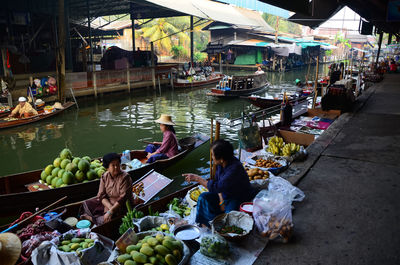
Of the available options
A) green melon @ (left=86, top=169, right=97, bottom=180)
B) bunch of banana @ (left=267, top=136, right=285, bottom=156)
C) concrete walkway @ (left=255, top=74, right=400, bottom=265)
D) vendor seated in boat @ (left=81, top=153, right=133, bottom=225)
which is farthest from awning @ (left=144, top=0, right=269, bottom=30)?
vendor seated in boat @ (left=81, top=153, right=133, bottom=225)

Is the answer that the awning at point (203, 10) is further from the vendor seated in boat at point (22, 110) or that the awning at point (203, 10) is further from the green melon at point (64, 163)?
the green melon at point (64, 163)

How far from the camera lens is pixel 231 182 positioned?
3545mm

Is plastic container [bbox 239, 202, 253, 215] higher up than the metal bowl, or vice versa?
plastic container [bbox 239, 202, 253, 215]

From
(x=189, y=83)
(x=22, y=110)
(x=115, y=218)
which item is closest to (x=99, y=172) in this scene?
(x=115, y=218)

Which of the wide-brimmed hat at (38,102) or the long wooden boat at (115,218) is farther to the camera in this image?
the wide-brimmed hat at (38,102)

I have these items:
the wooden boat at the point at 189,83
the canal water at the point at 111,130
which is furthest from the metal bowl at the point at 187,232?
the wooden boat at the point at 189,83

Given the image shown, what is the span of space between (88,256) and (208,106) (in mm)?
14453

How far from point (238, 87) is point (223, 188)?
Answer: 618 inches

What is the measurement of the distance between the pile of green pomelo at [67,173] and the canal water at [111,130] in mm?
2076

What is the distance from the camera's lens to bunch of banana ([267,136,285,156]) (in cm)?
617

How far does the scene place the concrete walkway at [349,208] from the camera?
2.84m

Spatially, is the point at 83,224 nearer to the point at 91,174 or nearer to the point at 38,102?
the point at 91,174

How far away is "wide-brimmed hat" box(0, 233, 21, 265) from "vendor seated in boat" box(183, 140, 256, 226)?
1847mm

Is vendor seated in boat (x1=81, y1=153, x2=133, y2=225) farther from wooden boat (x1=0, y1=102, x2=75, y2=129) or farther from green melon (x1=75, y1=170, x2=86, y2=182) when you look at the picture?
wooden boat (x1=0, y1=102, x2=75, y2=129)
